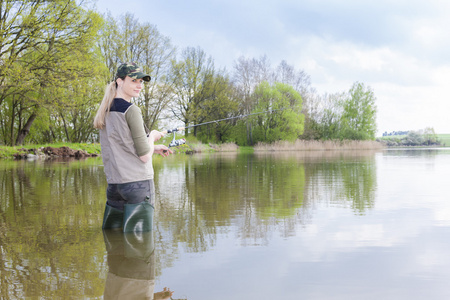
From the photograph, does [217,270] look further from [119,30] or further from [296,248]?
[119,30]

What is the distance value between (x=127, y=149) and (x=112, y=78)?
35.7m

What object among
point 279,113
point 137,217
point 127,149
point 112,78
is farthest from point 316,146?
point 127,149

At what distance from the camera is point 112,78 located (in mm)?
38719

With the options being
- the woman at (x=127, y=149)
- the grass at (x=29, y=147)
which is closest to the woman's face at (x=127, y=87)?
the woman at (x=127, y=149)

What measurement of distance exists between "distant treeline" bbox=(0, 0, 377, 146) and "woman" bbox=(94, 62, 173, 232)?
484cm

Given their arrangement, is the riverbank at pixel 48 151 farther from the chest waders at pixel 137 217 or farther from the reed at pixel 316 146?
the chest waders at pixel 137 217

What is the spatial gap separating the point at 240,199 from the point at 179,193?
5.21 ft

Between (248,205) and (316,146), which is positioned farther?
(316,146)

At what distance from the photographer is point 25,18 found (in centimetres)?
2217

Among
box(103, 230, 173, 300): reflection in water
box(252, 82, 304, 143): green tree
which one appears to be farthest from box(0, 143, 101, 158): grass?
box(252, 82, 304, 143): green tree

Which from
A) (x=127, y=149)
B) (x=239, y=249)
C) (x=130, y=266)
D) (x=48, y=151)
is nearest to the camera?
(x=130, y=266)

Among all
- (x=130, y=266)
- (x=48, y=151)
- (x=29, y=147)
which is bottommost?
(x=130, y=266)

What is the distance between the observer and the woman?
4699 millimetres

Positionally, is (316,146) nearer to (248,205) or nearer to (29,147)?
(29,147)
